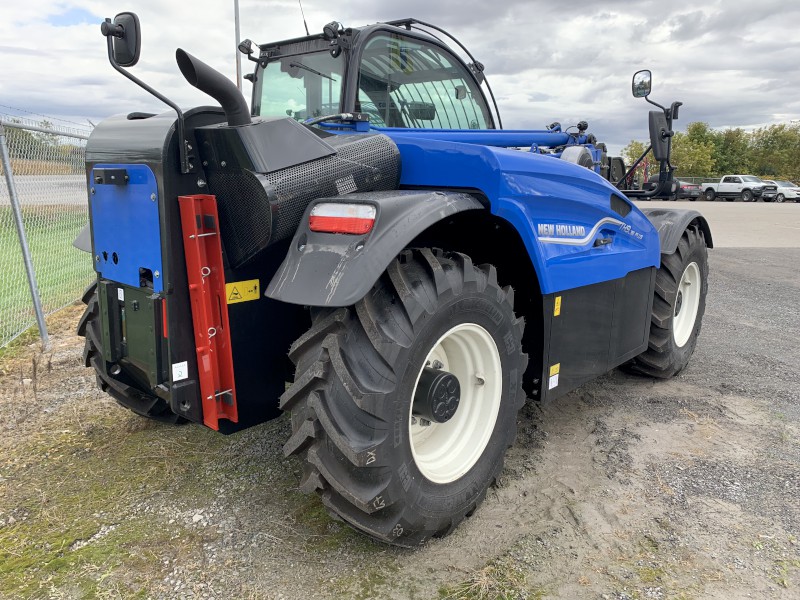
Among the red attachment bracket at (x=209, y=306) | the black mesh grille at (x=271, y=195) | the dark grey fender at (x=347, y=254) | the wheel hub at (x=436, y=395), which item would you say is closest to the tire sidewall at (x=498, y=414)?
the wheel hub at (x=436, y=395)

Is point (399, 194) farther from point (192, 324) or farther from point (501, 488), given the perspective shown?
point (501, 488)

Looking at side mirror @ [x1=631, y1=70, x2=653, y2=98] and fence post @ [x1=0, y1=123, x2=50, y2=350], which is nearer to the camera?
side mirror @ [x1=631, y1=70, x2=653, y2=98]

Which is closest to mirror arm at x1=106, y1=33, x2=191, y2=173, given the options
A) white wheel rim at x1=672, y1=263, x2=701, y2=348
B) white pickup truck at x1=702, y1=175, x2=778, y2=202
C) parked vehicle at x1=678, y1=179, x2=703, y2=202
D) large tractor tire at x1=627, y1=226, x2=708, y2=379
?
large tractor tire at x1=627, y1=226, x2=708, y2=379

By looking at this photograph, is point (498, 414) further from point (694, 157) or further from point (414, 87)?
point (694, 157)

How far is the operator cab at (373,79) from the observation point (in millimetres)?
3502

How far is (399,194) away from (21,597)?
2034 millimetres

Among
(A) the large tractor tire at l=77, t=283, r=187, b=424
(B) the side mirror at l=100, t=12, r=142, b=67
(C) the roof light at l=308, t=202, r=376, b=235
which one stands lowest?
(A) the large tractor tire at l=77, t=283, r=187, b=424

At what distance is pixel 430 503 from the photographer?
2.40 meters

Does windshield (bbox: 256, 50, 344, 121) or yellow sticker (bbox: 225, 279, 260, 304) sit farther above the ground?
windshield (bbox: 256, 50, 344, 121)

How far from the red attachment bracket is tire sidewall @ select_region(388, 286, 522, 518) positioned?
751 mm

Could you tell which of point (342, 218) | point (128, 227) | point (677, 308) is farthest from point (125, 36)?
point (677, 308)

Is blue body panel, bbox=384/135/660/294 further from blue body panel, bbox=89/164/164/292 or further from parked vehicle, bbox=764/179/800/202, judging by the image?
parked vehicle, bbox=764/179/800/202

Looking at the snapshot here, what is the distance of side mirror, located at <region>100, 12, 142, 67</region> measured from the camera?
77.4 inches

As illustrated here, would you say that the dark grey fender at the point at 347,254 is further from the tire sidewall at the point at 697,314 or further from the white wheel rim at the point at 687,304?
the white wheel rim at the point at 687,304
